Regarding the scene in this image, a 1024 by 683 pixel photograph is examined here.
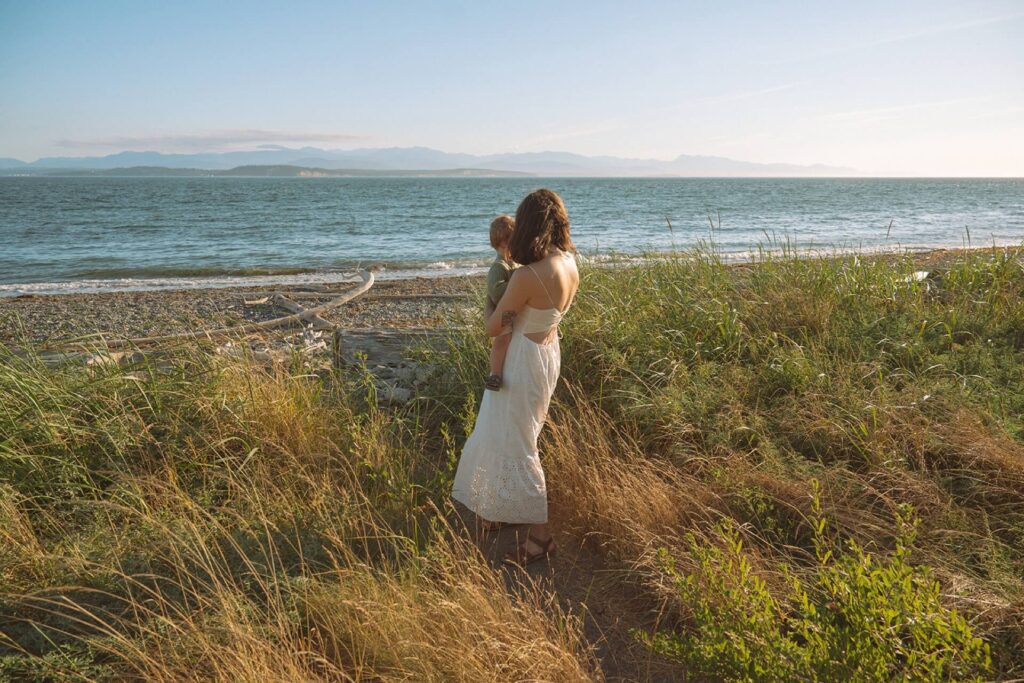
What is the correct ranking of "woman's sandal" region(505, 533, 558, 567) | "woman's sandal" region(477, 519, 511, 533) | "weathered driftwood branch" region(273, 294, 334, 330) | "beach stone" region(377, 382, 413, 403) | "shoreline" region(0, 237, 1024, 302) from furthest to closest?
1. "shoreline" region(0, 237, 1024, 302)
2. "weathered driftwood branch" region(273, 294, 334, 330)
3. "beach stone" region(377, 382, 413, 403)
4. "woman's sandal" region(477, 519, 511, 533)
5. "woman's sandal" region(505, 533, 558, 567)

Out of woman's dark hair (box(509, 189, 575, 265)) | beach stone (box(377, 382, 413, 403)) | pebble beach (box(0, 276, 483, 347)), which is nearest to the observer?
woman's dark hair (box(509, 189, 575, 265))

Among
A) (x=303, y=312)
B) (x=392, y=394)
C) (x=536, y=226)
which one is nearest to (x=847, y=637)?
(x=536, y=226)

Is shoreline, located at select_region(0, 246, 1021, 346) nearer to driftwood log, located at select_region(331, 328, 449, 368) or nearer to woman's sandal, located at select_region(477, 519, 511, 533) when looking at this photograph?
driftwood log, located at select_region(331, 328, 449, 368)

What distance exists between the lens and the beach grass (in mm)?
2725

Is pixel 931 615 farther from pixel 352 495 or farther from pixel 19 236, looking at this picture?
pixel 19 236

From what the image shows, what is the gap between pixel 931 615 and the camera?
234 centimetres

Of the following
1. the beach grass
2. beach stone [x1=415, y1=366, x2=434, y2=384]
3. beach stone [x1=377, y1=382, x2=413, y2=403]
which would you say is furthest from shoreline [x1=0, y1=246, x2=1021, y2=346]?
the beach grass

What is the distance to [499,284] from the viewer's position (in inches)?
159

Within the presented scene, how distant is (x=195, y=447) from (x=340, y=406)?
1.07m

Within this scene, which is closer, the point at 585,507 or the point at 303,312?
the point at 585,507

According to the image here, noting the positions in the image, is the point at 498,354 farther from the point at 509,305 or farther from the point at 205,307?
the point at 205,307

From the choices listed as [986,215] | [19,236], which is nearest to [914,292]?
[19,236]

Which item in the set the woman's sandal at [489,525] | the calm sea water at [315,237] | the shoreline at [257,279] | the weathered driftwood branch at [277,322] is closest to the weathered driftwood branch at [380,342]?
the weathered driftwood branch at [277,322]

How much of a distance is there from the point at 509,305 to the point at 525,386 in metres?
0.48
